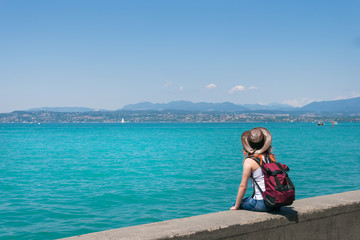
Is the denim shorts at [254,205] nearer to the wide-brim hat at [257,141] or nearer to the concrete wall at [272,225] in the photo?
the concrete wall at [272,225]

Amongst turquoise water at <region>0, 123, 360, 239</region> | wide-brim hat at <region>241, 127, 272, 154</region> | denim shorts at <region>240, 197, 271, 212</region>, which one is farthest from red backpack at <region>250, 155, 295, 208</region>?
turquoise water at <region>0, 123, 360, 239</region>

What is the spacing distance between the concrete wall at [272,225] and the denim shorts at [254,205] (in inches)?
4.3

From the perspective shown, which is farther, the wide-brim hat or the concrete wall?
the wide-brim hat

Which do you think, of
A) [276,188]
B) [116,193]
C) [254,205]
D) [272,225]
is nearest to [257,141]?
[276,188]

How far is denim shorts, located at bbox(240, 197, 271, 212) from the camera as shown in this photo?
4746 millimetres

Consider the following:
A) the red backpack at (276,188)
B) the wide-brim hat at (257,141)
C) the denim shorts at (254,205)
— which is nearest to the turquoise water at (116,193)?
the denim shorts at (254,205)

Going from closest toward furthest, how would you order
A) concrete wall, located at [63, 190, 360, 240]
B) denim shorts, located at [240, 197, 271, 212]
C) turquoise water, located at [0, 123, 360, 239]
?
1. concrete wall, located at [63, 190, 360, 240]
2. denim shorts, located at [240, 197, 271, 212]
3. turquoise water, located at [0, 123, 360, 239]

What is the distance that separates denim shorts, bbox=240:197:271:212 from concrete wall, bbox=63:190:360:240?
109 millimetres

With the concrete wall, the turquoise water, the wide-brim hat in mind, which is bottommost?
the turquoise water

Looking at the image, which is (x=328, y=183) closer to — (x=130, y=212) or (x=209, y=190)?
(x=209, y=190)

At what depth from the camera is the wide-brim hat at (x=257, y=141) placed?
4934 mm

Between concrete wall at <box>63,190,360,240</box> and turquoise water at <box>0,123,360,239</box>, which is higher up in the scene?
concrete wall at <box>63,190,360,240</box>

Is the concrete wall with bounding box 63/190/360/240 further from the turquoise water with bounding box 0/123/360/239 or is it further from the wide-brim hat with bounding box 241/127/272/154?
the turquoise water with bounding box 0/123/360/239

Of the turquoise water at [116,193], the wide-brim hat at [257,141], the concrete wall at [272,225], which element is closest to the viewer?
the concrete wall at [272,225]
